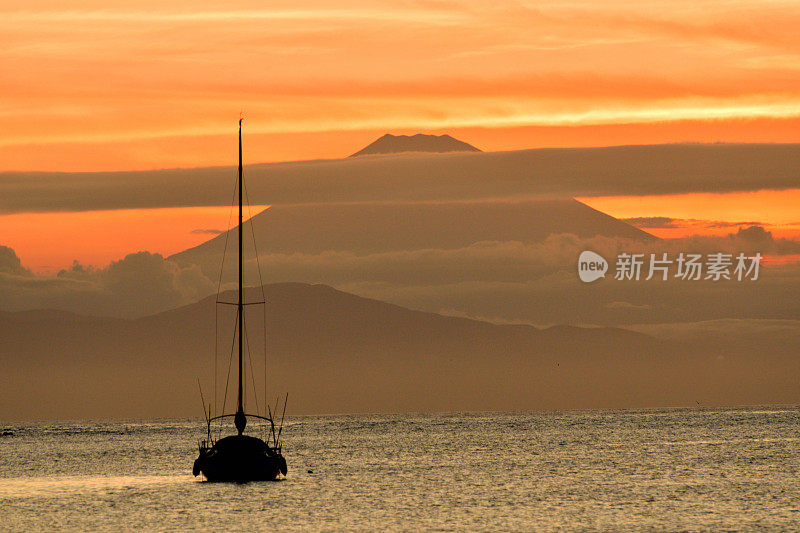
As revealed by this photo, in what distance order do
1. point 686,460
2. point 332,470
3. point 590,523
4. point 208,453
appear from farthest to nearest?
point 686,460, point 332,470, point 208,453, point 590,523

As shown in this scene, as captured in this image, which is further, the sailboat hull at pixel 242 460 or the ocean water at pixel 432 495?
the sailboat hull at pixel 242 460

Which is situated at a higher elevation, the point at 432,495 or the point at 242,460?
the point at 242,460

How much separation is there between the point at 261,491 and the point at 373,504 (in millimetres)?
12955

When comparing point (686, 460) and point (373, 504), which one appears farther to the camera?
point (686, 460)

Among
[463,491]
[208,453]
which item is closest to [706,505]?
[463,491]

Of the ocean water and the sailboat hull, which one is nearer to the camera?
the ocean water

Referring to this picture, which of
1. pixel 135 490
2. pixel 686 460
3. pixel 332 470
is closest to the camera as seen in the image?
pixel 135 490

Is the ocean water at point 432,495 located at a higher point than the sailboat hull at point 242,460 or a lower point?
lower

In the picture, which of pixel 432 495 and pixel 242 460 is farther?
pixel 432 495

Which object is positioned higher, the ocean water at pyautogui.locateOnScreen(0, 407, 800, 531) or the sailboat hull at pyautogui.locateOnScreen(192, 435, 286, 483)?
the sailboat hull at pyautogui.locateOnScreen(192, 435, 286, 483)

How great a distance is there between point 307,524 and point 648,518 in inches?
947

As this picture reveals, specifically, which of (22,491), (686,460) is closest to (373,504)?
(22,491)

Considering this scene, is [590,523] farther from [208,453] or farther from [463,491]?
[208,453]

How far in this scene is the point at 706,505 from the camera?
104 m
